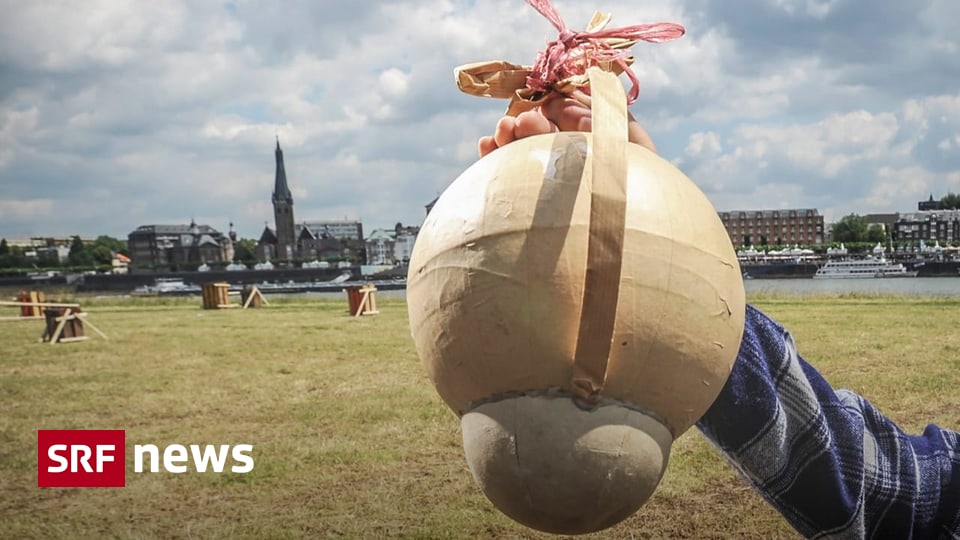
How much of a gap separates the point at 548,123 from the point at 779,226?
108 m

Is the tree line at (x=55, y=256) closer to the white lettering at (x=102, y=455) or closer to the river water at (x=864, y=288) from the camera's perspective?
the river water at (x=864, y=288)

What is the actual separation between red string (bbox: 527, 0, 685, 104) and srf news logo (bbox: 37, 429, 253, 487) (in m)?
5.09

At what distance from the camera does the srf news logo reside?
5852 mm

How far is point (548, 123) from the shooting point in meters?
1.54

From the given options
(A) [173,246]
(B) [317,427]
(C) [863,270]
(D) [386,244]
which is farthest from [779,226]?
(B) [317,427]

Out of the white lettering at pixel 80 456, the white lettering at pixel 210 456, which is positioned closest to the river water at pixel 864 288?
the white lettering at pixel 210 456

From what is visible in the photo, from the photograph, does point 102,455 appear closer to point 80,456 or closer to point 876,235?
point 80,456

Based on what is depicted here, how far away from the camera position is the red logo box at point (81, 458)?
19.1 feet

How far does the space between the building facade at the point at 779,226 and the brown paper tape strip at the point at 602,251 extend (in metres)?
102

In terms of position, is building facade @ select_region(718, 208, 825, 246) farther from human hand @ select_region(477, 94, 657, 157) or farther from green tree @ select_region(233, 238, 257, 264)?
human hand @ select_region(477, 94, 657, 157)

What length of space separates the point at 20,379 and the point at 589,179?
39.4 ft

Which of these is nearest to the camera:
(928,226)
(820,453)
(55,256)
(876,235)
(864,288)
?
(820,453)

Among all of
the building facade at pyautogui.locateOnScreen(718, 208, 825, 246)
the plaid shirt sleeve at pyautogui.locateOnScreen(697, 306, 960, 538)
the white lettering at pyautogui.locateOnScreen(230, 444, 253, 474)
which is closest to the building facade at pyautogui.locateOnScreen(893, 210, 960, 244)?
the building facade at pyautogui.locateOnScreen(718, 208, 825, 246)

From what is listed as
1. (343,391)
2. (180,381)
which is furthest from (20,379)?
(343,391)
